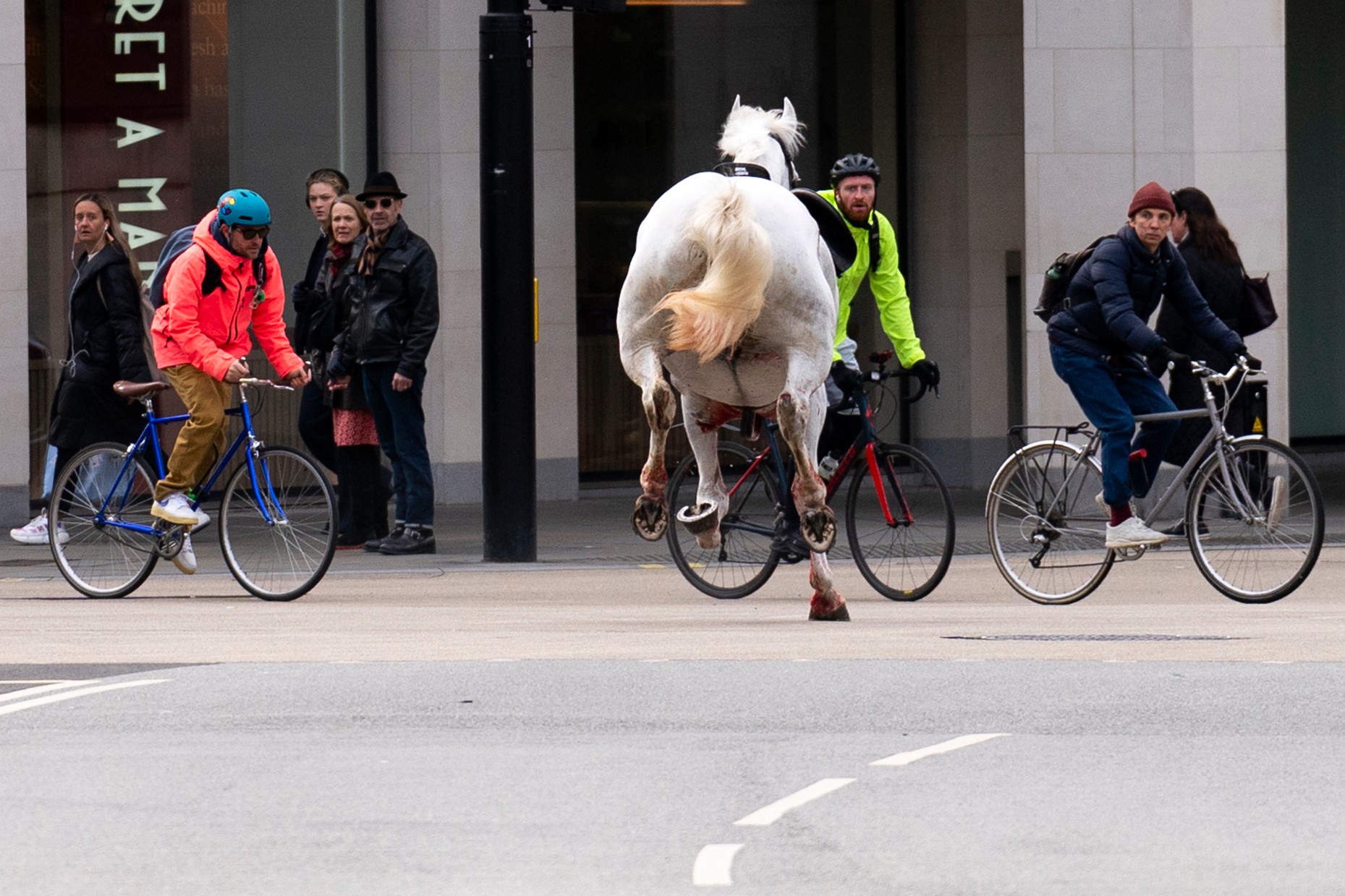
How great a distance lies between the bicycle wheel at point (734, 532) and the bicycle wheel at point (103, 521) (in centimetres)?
254

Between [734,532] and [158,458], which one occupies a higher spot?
[158,458]

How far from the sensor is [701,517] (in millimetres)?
9484

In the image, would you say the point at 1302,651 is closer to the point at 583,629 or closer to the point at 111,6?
the point at 583,629

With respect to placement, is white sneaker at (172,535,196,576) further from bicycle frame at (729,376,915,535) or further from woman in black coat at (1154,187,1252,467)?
woman in black coat at (1154,187,1252,467)

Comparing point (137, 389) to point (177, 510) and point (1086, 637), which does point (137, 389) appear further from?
point (1086, 637)

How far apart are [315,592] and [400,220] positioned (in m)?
2.75

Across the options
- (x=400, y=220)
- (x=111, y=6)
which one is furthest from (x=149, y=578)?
(x=111, y=6)

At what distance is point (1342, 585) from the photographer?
11164 mm

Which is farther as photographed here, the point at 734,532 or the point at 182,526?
the point at 182,526

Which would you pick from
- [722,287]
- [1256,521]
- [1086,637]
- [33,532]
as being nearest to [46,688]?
[722,287]

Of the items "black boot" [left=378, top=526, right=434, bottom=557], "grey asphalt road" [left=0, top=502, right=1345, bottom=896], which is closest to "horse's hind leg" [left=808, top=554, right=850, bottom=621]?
"grey asphalt road" [left=0, top=502, right=1345, bottom=896]

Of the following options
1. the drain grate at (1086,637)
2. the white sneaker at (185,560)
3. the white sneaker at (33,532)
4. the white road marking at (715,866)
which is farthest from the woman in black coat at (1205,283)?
the white road marking at (715,866)

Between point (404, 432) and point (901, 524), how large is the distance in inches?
143

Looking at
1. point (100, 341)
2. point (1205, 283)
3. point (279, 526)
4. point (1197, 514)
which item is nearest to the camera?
point (1197, 514)
